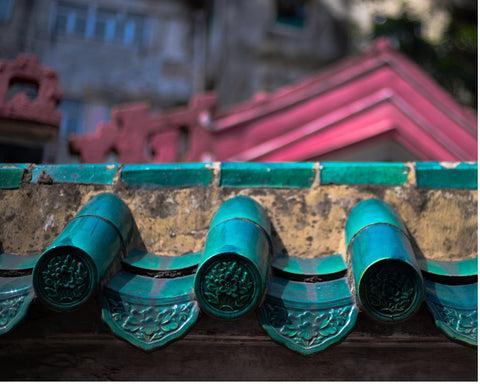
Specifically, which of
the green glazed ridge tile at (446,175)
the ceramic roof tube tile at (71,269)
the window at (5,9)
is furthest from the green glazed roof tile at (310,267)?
the window at (5,9)

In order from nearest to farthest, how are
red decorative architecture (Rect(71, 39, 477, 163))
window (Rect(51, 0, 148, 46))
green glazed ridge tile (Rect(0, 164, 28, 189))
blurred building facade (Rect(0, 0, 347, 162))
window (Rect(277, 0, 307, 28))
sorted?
green glazed ridge tile (Rect(0, 164, 28, 189)) < red decorative architecture (Rect(71, 39, 477, 163)) < blurred building facade (Rect(0, 0, 347, 162)) < window (Rect(51, 0, 148, 46)) < window (Rect(277, 0, 307, 28))

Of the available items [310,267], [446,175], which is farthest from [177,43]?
[310,267]

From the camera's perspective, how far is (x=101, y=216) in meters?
2.13

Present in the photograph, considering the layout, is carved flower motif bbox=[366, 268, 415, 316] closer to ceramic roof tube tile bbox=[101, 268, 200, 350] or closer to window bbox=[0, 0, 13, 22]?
ceramic roof tube tile bbox=[101, 268, 200, 350]

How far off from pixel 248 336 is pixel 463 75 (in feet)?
32.1

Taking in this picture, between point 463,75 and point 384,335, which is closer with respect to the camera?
point 384,335

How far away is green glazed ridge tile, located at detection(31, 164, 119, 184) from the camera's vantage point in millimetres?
2459

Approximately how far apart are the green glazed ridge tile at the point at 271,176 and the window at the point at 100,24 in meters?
10.4

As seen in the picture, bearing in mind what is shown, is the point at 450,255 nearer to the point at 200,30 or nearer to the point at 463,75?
the point at 463,75

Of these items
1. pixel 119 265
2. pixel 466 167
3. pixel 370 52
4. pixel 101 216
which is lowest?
pixel 119 265

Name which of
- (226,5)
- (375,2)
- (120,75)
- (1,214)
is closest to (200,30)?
(226,5)

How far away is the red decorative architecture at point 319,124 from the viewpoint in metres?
4.73

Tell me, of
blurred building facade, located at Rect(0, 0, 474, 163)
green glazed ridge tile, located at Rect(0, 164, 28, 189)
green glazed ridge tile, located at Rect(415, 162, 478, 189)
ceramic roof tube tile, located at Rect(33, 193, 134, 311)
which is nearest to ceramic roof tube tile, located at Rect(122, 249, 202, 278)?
ceramic roof tube tile, located at Rect(33, 193, 134, 311)

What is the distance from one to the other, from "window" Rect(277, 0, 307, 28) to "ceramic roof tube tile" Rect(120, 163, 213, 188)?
10560 mm
